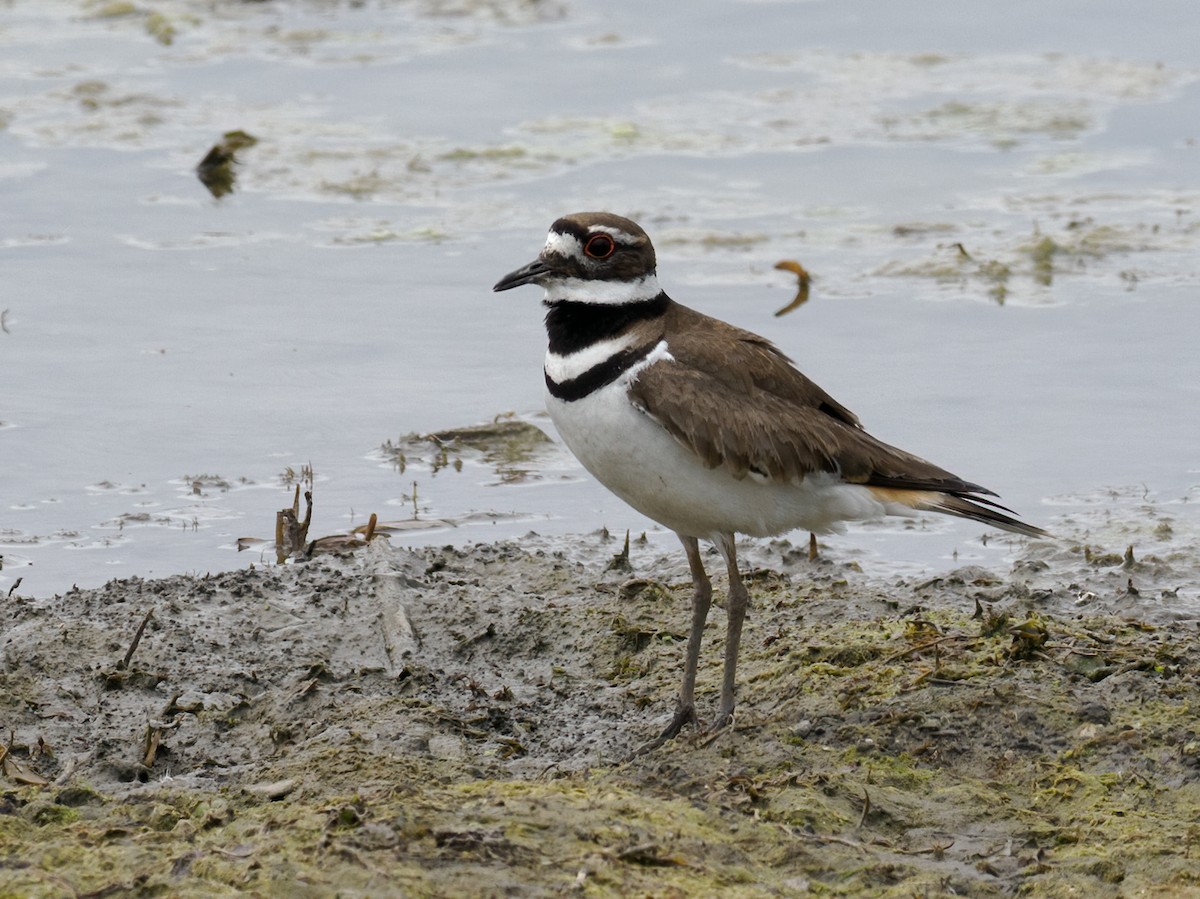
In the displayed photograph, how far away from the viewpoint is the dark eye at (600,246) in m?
5.49

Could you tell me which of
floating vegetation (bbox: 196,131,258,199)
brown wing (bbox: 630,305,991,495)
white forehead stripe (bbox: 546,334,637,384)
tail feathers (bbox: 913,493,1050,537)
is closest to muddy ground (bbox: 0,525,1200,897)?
tail feathers (bbox: 913,493,1050,537)

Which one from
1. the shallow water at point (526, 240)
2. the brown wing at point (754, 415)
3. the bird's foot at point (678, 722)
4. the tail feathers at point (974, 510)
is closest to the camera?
the brown wing at point (754, 415)

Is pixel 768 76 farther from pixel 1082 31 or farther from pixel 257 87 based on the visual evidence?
pixel 257 87

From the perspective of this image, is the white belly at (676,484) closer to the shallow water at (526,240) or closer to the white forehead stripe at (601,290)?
the white forehead stripe at (601,290)

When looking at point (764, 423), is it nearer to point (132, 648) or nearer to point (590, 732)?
point (590, 732)

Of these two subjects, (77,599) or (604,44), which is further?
(604,44)

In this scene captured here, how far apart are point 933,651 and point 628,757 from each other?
1056mm

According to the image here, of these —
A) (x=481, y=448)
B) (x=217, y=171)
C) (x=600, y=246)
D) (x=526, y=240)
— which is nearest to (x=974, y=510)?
(x=600, y=246)

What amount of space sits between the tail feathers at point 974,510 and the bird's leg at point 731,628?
1.97 ft

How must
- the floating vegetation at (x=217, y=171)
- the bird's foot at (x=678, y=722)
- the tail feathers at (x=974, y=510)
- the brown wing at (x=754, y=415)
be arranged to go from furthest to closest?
the floating vegetation at (x=217, y=171)
the tail feathers at (x=974, y=510)
the bird's foot at (x=678, y=722)
the brown wing at (x=754, y=415)

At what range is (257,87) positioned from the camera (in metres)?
13.5

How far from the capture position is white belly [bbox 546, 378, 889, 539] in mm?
5211

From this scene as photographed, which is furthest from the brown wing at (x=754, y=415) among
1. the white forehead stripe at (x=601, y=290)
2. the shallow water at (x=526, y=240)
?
the shallow water at (x=526, y=240)

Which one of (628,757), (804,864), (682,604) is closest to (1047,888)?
(804,864)
